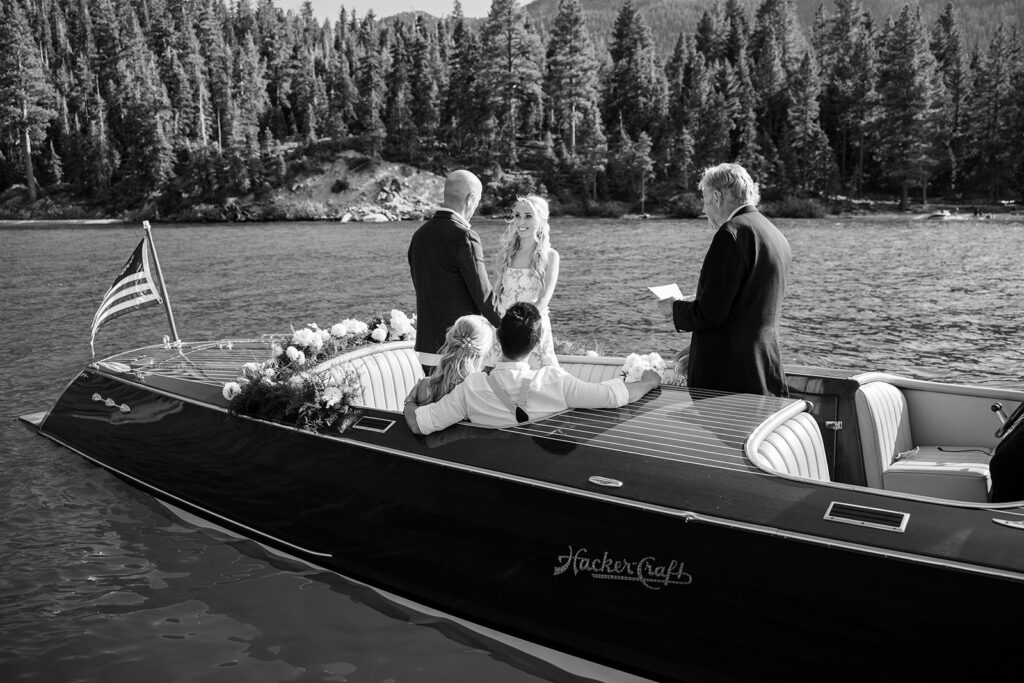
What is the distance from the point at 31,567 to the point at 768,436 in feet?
16.6

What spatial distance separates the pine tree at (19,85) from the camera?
280ft

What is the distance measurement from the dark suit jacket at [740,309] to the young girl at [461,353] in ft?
3.40

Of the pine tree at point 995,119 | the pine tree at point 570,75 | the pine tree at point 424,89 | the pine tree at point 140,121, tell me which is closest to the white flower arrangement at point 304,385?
the pine tree at point 424,89

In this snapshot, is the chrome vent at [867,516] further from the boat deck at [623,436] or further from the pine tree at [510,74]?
the pine tree at [510,74]

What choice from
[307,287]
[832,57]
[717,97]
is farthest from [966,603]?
[832,57]

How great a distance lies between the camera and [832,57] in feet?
300

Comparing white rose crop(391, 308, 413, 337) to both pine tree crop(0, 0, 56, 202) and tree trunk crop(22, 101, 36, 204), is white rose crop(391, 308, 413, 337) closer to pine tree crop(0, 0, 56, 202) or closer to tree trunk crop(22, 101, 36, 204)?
tree trunk crop(22, 101, 36, 204)

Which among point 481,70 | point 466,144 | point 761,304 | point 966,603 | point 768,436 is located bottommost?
point 966,603

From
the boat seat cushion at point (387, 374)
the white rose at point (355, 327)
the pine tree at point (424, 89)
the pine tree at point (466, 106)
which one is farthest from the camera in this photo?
the pine tree at point (424, 89)

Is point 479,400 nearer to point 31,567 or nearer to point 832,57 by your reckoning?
point 31,567

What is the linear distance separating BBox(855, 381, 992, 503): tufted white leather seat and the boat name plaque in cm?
181

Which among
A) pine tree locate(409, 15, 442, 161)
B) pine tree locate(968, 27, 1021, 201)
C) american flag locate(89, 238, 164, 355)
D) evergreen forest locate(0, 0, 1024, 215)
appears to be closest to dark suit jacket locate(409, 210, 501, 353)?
american flag locate(89, 238, 164, 355)

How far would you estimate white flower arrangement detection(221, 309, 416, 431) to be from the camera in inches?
195

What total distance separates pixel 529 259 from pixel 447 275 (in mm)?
614
